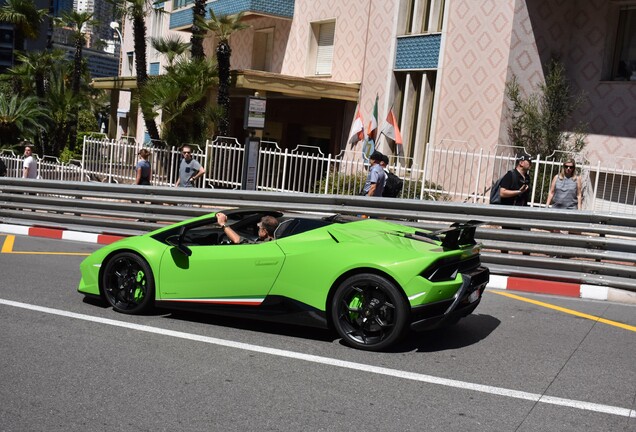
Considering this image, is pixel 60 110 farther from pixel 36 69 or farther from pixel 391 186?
pixel 391 186

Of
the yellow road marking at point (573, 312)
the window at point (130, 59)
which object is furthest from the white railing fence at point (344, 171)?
the window at point (130, 59)

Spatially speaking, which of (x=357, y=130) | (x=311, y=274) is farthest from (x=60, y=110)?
(x=311, y=274)

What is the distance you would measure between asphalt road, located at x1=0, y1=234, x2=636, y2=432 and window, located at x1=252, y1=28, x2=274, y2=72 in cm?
2032

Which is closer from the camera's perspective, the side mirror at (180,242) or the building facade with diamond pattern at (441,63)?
the side mirror at (180,242)

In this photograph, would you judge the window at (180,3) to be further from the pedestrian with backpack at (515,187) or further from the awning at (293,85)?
the pedestrian with backpack at (515,187)

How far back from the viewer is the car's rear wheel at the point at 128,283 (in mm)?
7789

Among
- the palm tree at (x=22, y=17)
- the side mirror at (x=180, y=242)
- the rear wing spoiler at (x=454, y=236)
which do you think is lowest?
the side mirror at (x=180, y=242)

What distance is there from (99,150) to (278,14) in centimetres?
841

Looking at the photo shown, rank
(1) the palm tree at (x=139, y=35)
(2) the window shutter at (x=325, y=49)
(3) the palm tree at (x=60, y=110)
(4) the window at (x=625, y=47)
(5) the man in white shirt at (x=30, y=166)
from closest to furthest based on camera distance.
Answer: (4) the window at (x=625, y=47), (5) the man in white shirt at (x=30, y=166), (2) the window shutter at (x=325, y=49), (1) the palm tree at (x=139, y=35), (3) the palm tree at (x=60, y=110)

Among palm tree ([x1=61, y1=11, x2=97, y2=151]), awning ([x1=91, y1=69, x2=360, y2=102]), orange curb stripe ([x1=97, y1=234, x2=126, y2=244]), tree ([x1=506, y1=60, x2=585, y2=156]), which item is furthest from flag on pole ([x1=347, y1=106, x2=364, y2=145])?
palm tree ([x1=61, y1=11, x2=97, y2=151])

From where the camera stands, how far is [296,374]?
6020 millimetres

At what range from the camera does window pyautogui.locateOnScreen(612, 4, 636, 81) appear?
17.8 m

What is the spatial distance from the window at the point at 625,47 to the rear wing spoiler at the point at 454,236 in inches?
481

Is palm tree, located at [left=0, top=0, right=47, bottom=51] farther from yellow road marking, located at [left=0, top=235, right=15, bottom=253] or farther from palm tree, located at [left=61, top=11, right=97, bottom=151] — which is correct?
yellow road marking, located at [left=0, top=235, right=15, bottom=253]
